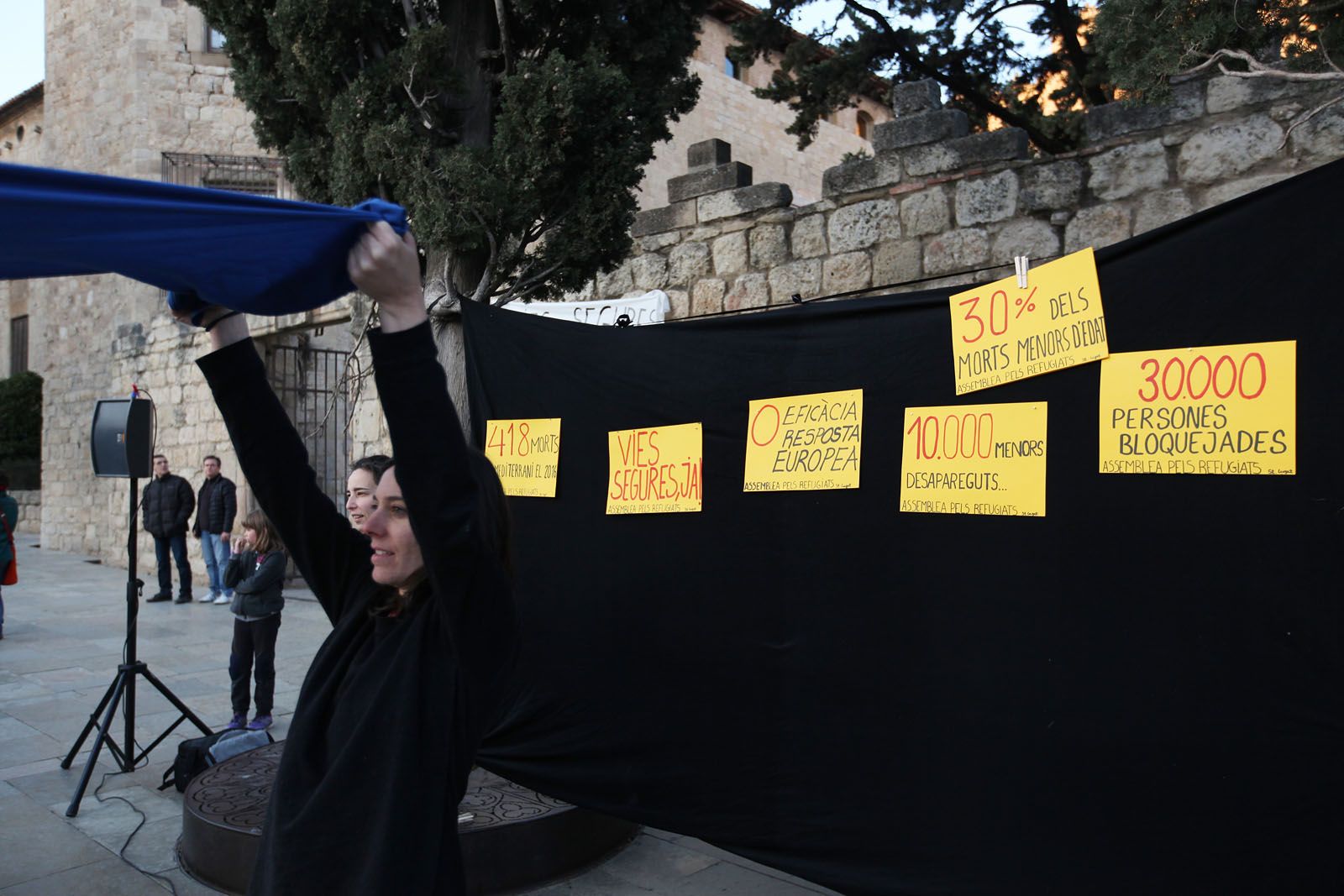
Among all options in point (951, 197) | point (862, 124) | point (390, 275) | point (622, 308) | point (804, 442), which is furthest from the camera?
point (862, 124)

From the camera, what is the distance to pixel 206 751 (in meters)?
4.88

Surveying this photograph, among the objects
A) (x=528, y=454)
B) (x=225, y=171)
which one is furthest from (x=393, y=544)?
(x=225, y=171)

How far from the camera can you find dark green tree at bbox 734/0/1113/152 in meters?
12.2

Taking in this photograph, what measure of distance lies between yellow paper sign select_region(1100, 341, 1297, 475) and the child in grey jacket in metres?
4.74

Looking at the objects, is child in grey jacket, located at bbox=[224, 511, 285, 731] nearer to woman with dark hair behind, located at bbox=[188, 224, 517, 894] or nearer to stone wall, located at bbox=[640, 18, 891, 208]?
woman with dark hair behind, located at bbox=[188, 224, 517, 894]

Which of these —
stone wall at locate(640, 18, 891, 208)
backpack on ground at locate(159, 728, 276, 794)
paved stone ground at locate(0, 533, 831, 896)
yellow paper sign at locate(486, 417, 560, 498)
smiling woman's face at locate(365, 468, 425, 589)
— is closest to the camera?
smiling woman's face at locate(365, 468, 425, 589)

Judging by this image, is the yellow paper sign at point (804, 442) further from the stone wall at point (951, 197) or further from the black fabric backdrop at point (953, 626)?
the stone wall at point (951, 197)

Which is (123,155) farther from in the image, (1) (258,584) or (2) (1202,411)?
(2) (1202,411)

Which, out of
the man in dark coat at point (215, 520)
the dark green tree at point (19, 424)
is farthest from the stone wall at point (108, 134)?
the dark green tree at point (19, 424)

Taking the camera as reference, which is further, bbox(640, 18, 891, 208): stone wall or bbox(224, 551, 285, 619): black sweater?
bbox(640, 18, 891, 208): stone wall

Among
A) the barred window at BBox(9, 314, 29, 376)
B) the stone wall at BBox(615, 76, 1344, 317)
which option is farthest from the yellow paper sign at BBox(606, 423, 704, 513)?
the barred window at BBox(9, 314, 29, 376)

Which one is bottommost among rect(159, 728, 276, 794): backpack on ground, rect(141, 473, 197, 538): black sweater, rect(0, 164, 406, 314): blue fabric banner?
rect(159, 728, 276, 794): backpack on ground

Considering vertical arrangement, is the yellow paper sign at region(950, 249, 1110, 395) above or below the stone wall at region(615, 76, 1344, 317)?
below

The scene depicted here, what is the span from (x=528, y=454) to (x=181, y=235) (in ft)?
7.69
